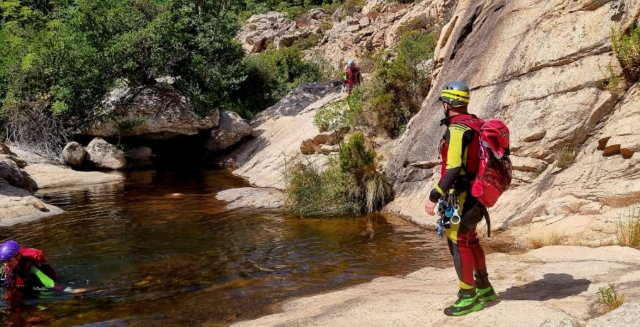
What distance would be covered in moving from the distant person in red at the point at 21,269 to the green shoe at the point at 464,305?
223 inches

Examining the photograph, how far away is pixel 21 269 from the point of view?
25.0 feet

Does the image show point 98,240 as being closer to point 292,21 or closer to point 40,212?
point 40,212

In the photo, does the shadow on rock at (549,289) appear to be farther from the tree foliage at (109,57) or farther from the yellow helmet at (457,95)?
the tree foliage at (109,57)

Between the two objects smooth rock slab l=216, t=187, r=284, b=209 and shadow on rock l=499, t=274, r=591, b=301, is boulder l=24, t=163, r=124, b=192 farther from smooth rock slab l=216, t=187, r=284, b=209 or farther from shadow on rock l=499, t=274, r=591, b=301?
shadow on rock l=499, t=274, r=591, b=301

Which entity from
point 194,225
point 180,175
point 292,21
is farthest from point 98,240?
point 292,21

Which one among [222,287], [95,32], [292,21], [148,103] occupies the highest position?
[292,21]

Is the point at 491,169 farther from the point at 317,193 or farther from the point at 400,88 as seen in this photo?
the point at 400,88

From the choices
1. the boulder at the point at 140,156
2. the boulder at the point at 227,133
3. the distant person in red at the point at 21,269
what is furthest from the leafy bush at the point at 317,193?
the boulder at the point at 140,156

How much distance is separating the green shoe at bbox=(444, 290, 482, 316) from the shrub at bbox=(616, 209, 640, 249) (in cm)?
305

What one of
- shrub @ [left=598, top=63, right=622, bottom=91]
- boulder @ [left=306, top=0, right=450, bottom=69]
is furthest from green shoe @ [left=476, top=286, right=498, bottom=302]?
boulder @ [left=306, top=0, right=450, bottom=69]

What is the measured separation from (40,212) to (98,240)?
3.46m

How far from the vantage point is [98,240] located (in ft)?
35.1

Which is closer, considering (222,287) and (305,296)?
(305,296)

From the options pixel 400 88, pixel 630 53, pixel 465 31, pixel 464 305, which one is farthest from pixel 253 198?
pixel 464 305
